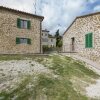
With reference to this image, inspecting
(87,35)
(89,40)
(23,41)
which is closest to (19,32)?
(23,41)

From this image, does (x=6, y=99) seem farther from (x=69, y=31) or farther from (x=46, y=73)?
(x=69, y=31)

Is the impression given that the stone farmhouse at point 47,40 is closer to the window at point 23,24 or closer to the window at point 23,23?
the window at point 23,24

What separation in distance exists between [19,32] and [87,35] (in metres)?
8.92

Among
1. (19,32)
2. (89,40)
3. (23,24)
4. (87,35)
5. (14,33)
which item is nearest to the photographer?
(89,40)

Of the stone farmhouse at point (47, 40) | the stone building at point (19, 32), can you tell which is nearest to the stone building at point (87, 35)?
the stone building at point (19, 32)

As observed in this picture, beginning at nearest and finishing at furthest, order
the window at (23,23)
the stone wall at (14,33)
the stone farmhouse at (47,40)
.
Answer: the stone wall at (14,33) < the window at (23,23) < the stone farmhouse at (47,40)

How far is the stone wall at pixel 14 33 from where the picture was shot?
21672 millimetres

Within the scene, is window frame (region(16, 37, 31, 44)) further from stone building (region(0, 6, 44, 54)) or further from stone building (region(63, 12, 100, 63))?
stone building (region(63, 12, 100, 63))

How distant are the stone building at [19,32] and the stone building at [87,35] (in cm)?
532

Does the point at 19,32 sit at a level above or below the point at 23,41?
above

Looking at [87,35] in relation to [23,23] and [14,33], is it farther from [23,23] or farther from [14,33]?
[14,33]

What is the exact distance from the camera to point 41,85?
10805 mm

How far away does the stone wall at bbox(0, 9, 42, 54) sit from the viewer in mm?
21672

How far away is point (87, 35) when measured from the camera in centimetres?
2080
